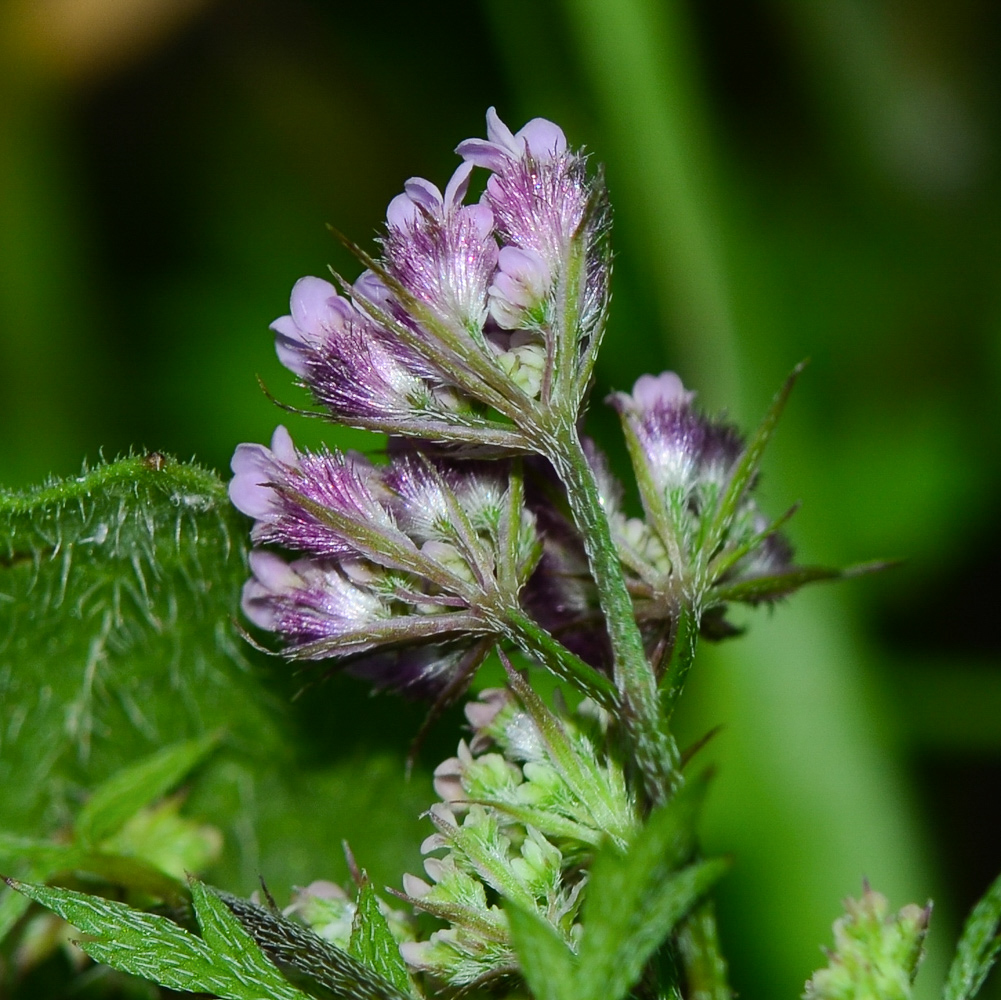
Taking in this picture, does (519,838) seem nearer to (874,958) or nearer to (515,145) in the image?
(874,958)

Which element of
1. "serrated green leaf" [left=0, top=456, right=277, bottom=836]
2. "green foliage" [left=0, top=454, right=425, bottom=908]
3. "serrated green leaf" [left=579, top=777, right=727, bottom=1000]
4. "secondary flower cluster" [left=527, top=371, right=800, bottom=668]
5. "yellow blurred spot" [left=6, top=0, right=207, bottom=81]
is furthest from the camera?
"yellow blurred spot" [left=6, top=0, right=207, bottom=81]

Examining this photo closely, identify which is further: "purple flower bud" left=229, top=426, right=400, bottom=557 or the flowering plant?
"purple flower bud" left=229, top=426, right=400, bottom=557

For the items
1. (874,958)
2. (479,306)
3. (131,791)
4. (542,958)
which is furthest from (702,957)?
(131,791)

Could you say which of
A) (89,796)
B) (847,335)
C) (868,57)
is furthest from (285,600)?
(868,57)

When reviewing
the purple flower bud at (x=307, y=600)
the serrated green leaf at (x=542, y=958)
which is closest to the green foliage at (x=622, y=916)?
the serrated green leaf at (x=542, y=958)

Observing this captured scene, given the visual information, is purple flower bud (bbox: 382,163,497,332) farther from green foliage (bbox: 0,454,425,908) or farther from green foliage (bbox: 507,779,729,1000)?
green foliage (bbox: 507,779,729,1000)

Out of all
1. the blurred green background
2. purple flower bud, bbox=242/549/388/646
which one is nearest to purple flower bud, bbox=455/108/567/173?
purple flower bud, bbox=242/549/388/646

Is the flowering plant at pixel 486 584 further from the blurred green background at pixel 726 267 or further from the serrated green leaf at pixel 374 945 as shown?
the blurred green background at pixel 726 267
